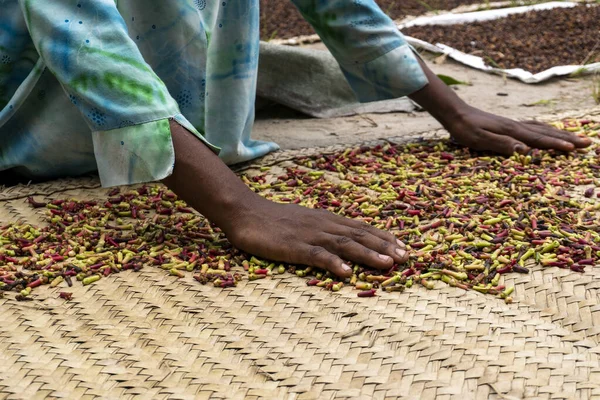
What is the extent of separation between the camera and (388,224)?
224 centimetres

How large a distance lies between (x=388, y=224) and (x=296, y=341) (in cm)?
63

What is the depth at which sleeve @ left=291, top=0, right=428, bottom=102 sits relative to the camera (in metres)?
2.71

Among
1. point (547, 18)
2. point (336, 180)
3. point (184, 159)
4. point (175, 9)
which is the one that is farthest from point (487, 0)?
point (184, 159)

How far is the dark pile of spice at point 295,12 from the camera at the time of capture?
521 centimetres

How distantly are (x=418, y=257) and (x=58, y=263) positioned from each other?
2.99ft

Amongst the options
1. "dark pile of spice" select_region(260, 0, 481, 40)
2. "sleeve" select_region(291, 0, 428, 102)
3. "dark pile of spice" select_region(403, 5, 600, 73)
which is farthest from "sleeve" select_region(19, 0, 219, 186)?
"dark pile of spice" select_region(260, 0, 481, 40)

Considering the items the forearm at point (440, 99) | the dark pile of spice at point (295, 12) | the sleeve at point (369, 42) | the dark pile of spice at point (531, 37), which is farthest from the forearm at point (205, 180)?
the dark pile of spice at point (295, 12)

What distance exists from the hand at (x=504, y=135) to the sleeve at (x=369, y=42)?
0.67 feet

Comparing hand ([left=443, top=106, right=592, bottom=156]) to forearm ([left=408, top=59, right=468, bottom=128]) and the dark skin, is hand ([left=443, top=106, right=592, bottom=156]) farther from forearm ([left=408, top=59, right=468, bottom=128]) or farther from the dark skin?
the dark skin

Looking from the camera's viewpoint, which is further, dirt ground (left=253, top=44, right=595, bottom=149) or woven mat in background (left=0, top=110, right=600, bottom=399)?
dirt ground (left=253, top=44, right=595, bottom=149)

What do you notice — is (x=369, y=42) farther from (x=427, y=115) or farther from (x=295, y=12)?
(x=295, y=12)

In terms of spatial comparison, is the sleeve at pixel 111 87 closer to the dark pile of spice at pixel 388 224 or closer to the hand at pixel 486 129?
the dark pile of spice at pixel 388 224

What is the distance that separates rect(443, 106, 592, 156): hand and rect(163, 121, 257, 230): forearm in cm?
105

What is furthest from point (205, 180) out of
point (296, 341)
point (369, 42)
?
point (369, 42)
